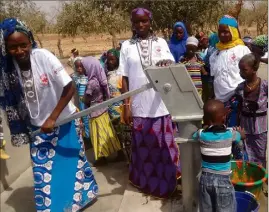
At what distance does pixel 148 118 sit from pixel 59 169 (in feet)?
2.85

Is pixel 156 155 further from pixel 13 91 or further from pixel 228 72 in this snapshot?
pixel 13 91

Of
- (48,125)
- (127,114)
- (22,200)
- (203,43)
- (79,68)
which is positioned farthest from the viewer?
(203,43)

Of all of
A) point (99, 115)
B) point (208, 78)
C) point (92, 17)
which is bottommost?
point (99, 115)

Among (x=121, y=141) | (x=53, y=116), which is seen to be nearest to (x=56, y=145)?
(x=53, y=116)

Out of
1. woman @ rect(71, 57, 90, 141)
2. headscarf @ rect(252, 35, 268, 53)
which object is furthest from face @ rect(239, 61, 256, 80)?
woman @ rect(71, 57, 90, 141)

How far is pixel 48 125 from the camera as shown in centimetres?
256

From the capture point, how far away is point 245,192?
8.67 ft

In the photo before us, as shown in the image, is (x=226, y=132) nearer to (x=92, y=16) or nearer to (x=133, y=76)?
(x=133, y=76)

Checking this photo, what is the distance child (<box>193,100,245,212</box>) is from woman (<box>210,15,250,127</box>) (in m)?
0.95

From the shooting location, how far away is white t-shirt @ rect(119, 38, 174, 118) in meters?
3.00

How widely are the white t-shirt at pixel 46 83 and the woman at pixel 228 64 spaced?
148 cm

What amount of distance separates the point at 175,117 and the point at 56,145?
3.80ft

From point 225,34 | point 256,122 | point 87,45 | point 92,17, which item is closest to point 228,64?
point 225,34

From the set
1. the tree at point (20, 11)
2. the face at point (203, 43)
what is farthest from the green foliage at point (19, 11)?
the face at point (203, 43)
